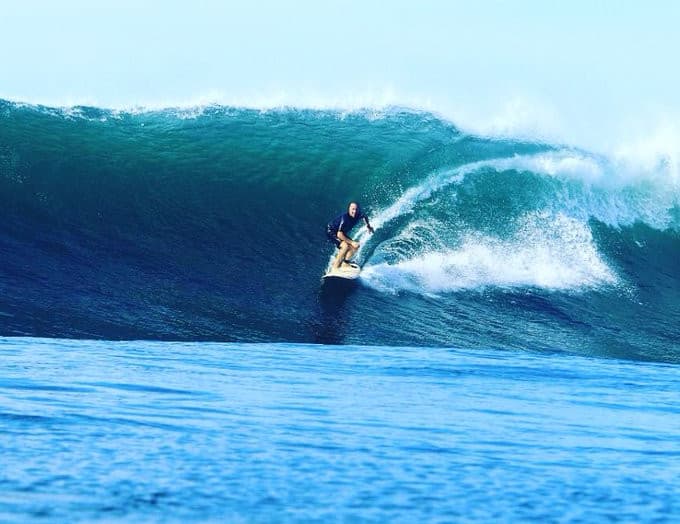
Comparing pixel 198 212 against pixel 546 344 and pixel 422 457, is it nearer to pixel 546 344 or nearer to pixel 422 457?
pixel 546 344

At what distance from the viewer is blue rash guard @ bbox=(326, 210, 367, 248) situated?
15.3 metres

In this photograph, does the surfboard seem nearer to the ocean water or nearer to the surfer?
the surfer

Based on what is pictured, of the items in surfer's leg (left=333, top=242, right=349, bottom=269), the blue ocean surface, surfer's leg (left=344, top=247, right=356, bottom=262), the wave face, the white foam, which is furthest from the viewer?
the white foam

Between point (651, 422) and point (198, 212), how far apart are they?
438 inches

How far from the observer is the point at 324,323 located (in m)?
13.7

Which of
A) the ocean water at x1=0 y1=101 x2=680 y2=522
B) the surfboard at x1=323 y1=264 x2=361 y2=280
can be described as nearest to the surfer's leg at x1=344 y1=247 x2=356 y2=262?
the surfboard at x1=323 y1=264 x2=361 y2=280

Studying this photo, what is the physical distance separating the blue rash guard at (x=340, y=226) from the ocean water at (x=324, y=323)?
74cm

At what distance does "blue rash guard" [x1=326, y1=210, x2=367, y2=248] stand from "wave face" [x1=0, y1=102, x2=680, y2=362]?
0.68 meters

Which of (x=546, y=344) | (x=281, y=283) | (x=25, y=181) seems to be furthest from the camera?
(x=25, y=181)

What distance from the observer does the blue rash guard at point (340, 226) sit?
1530 cm

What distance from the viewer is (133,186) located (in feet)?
60.4

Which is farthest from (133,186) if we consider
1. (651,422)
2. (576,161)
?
(651,422)

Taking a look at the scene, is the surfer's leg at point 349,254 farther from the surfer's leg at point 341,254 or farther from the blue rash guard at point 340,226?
the blue rash guard at point 340,226

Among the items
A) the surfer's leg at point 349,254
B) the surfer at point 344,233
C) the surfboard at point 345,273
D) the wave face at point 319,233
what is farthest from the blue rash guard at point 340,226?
the wave face at point 319,233
